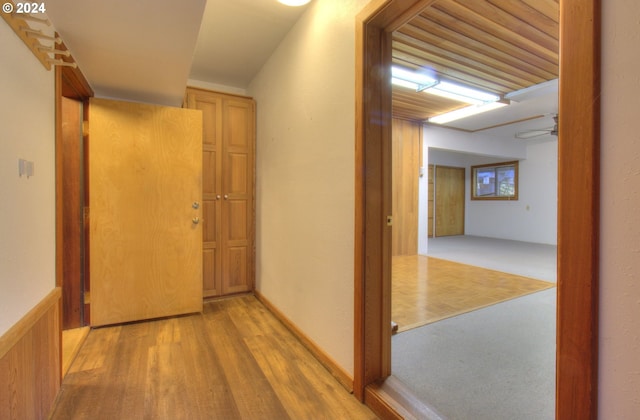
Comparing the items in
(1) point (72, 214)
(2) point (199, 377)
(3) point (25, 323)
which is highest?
(1) point (72, 214)

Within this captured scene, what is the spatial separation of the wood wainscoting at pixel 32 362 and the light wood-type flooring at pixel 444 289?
221 centimetres

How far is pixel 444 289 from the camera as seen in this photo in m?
3.47

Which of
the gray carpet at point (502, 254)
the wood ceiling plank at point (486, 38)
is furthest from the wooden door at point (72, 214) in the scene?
the gray carpet at point (502, 254)

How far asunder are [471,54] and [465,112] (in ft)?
6.36

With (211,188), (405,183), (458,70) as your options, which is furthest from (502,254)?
(211,188)

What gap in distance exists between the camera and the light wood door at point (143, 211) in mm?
2484

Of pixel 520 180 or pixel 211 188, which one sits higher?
pixel 520 180

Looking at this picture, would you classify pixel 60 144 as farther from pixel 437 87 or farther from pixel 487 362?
pixel 437 87

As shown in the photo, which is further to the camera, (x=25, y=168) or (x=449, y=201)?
(x=449, y=201)

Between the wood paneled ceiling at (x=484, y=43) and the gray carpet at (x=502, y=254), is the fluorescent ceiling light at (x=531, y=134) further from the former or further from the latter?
the wood paneled ceiling at (x=484, y=43)

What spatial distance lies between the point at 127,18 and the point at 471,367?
2.81m

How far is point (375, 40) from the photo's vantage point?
62.1 inches

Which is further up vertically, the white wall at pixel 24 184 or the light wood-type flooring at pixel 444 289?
the white wall at pixel 24 184

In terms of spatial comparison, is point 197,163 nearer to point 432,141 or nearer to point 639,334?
point 639,334
